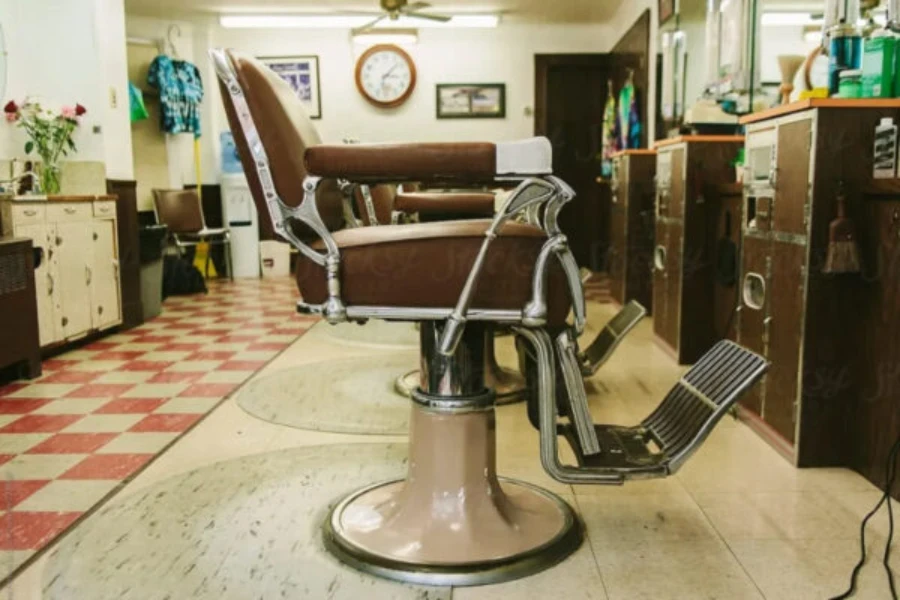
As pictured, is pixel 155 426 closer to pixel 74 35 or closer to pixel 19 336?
pixel 19 336

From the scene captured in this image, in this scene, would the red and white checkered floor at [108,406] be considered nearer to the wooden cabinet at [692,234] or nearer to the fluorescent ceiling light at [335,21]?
the wooden cabinet at [692,234]

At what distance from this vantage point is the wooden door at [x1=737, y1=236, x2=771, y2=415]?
8.33 feet

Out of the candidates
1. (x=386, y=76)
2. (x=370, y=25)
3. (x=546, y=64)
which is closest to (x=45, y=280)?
(x=370, y=25)

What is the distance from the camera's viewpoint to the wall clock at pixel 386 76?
810 centimetres

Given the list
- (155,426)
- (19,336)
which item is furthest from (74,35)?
(155,426)

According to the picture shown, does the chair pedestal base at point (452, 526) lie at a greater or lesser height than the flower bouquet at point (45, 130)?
lesser

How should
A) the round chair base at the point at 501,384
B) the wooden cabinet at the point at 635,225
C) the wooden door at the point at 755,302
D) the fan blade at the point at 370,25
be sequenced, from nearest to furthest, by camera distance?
the wooden door at the point at 755,302 → the round chair base at the point at 501,384 → the wooden cabinet at the point at 635,225 → the fan blade at the point at 370,25

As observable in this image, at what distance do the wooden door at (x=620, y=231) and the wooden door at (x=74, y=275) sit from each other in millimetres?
3251

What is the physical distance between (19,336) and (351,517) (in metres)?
2.31

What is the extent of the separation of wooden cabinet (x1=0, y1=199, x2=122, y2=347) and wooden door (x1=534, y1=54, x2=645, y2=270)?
4774 millimetres

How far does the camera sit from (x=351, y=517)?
1807 mm

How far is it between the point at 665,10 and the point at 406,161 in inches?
185

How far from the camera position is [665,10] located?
543 cm

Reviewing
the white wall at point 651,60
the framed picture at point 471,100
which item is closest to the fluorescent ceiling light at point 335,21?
the framed picture at point 471,100
